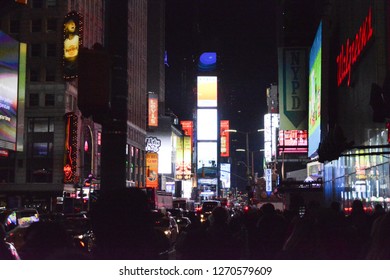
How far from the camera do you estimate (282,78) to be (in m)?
39.9

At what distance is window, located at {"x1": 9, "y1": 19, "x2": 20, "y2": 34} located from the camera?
89.4 metres

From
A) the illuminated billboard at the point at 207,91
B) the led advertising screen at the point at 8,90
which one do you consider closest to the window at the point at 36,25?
the led advertising screen at the point at 8,90

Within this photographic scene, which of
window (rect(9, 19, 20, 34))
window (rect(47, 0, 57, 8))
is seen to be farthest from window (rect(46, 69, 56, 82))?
window (rect(47, 0, 57, 8))

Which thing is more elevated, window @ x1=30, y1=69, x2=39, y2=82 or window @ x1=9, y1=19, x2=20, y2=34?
window @ x1=9, y1=19, x2=20, y2=34

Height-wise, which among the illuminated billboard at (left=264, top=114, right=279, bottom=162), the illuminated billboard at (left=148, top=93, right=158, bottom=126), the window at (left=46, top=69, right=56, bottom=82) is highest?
the illuminated billboard at (left=148, top=93, right=158, bottom=126)

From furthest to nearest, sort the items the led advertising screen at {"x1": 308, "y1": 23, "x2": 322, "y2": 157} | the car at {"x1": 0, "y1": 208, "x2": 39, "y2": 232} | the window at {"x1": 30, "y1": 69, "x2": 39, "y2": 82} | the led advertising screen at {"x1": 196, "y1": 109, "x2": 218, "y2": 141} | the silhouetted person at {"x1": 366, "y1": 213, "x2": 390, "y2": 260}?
1. the led advertising screen at {"x1": 196, "y1": 109, "x2": 218, "y2": 141}
2. the window at {"x1": 30, "y1": 69, "x2": 39, "y2": 82}
3. the led advertising screen at {"x1": 308, "y1": 23, "x2": 322, "y2": 157}
4. the car at {"x1": 0, "y1": 208, "x2": 39, "y2": 232}
5. the silhouetted person at {"x1": 366, "y1": 213, "x2": 390, "y2": 260}

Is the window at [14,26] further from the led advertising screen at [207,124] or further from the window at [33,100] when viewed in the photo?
the led advertising screen at [207,124]

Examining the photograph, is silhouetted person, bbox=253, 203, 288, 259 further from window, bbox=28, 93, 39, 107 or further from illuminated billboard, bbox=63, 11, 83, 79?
window, bbox=28, 93, 39, 107

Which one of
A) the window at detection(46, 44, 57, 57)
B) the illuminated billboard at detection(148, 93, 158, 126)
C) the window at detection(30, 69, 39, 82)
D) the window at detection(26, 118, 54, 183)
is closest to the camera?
the window at detection(26, 118, 54, 183)

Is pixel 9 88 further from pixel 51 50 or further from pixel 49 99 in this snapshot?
pixel 51 50

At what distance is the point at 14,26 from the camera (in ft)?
294

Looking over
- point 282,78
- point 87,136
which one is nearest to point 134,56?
point 87,136

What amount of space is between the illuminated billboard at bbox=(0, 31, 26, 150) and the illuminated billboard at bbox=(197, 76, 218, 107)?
12037 centimetres

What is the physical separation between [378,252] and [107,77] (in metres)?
2.79
